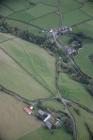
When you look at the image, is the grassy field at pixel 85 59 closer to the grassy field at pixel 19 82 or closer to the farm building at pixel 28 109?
the grassy field at pixel 19 82

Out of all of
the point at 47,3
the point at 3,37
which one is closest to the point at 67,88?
the point at 3,37

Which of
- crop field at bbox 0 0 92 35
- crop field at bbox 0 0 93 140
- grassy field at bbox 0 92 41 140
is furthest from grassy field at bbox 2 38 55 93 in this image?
grassy field at bbox 0 92 41 140

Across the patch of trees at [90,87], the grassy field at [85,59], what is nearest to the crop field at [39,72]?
the grassy field at [85,59]

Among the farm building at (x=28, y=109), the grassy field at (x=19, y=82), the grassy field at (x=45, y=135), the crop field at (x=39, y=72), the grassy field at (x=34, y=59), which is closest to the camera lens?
the grassy field at (x=45, y=135)

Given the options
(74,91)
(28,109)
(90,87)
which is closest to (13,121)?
(28,109)

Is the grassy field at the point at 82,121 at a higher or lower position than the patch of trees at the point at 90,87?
lower

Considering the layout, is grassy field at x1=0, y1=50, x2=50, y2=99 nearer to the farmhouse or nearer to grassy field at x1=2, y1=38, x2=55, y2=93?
grassy field at x1=2, y1=38, x2=55, y2=93

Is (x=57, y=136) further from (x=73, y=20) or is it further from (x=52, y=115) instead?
(x=73, y=20)
